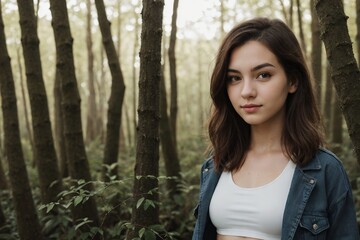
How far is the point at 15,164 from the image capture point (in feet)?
13.6

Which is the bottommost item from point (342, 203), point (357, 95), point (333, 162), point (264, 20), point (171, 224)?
point (171, 224)

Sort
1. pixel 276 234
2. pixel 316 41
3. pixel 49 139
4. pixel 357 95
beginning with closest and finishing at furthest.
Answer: pixel 276 234 → pixel 357 95 → pixel 49 139 → pixel 316 41

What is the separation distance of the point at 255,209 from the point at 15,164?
10.2 ft

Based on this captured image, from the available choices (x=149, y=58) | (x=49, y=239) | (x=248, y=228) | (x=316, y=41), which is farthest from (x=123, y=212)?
(x=316, y=41)

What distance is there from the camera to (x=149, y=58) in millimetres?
2580

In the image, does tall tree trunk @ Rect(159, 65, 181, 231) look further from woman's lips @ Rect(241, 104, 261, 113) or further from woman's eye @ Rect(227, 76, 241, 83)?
woman's lips @ Rect(241, 104, 261, 113)

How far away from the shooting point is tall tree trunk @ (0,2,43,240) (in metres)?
4.12

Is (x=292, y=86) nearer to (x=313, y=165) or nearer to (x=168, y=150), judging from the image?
(x=313, y=165)

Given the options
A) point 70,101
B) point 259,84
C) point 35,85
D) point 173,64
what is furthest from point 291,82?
point 173,64

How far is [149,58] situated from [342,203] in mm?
1455

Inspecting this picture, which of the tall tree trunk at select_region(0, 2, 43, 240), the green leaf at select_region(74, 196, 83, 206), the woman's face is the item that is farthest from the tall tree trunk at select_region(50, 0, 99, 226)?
the woman's face

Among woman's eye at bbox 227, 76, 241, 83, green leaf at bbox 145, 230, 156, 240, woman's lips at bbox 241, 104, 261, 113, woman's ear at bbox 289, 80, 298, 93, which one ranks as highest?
woman's eye at bbox 227, 76, 241, 83

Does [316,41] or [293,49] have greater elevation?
[316,41]

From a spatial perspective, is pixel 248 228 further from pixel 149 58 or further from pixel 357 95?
pixel 149 58
